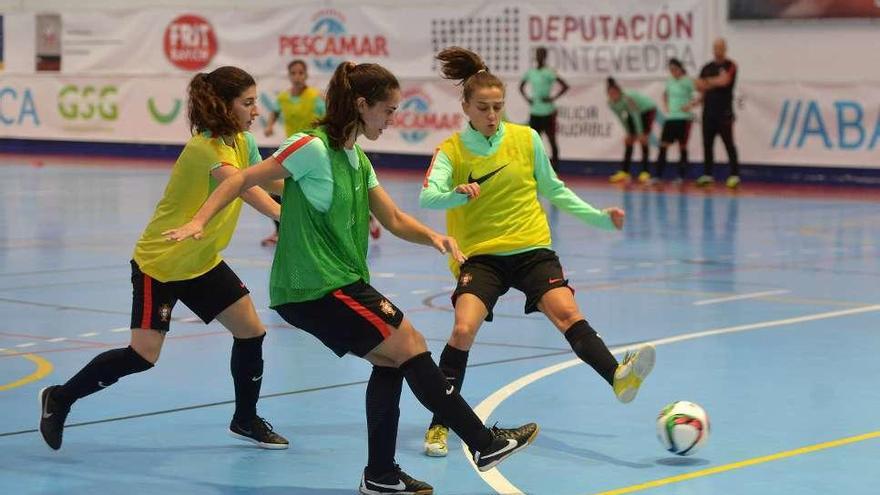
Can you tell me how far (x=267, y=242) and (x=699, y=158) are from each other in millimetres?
11929

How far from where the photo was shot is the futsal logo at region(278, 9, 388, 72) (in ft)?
103

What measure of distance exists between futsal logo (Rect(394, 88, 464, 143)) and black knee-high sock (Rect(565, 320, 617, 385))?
22024mm

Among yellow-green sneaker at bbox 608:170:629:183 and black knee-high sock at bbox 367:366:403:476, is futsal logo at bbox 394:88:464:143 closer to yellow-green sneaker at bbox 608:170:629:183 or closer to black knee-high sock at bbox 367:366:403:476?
yellow-green sneaker at bbox 608:170:629:183

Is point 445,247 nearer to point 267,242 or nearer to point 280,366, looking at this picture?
point 280,366

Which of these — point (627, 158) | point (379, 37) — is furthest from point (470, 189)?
point (379, 37)

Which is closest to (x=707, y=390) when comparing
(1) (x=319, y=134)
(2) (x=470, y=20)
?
(1) (x=319, y=134)

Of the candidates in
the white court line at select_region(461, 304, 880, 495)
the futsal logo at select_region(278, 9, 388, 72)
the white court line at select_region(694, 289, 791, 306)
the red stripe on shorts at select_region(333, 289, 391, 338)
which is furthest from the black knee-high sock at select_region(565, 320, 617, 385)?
the futsal logo at select_region(278, 9, 388, 72)

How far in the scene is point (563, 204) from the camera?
7.79 meters

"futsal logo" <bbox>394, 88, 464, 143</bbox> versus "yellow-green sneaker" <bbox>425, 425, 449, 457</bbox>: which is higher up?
"yellow-green sneaker" <bbox>425, 425, 449, 457</bbox>

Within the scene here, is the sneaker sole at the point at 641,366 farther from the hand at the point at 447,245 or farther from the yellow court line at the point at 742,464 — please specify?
the hand at the point at 447,245

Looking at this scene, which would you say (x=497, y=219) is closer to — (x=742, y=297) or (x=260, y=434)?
(x=260, y=434)

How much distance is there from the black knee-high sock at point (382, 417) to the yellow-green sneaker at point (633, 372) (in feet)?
3.89

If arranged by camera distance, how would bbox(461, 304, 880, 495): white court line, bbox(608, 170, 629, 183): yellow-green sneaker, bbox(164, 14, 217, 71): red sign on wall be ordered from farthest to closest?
1. bbox(164, 14, 217, 71): red sign on wall
2. bbox(608, 170, 629, 183): yellow-green sneaker
3. bbox(461, 304, 880, 495): white court line

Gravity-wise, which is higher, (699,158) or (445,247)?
(445,247)
